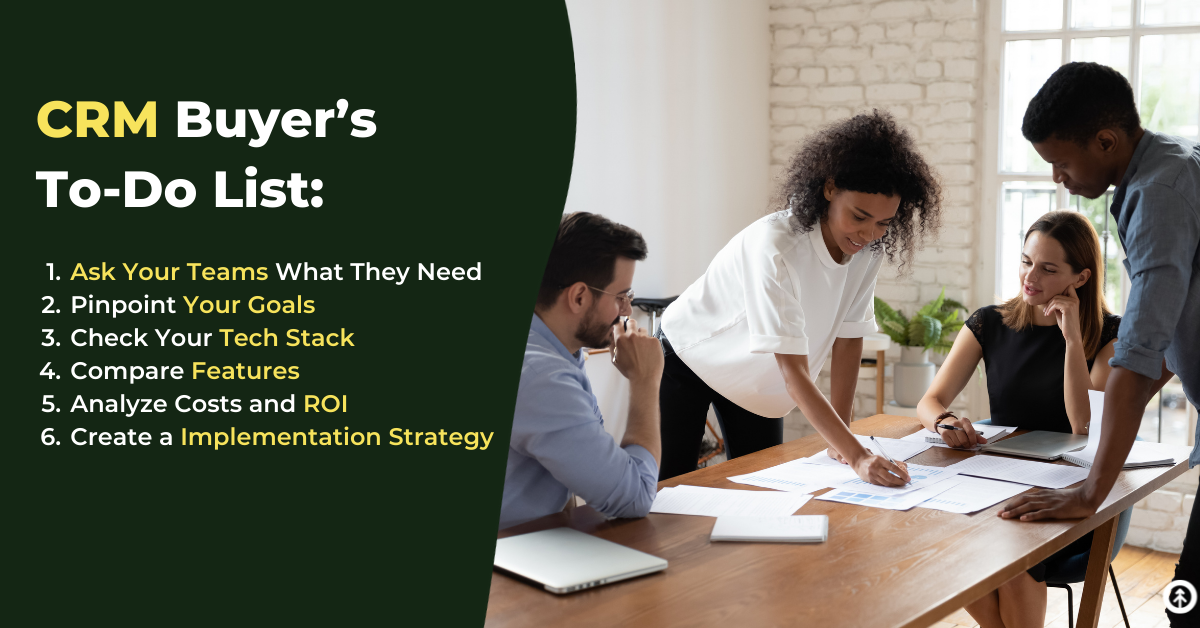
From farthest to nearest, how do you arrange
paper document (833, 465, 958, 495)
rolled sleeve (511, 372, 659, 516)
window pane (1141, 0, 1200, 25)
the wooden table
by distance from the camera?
window pane (1141, 0, 1200, 25)
paper document (833, 465, 958, 495)
rolled sleeve (511, 372, 659, 516)
the wooden table

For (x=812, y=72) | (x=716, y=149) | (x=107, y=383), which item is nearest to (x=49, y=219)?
(x=107, y=383)

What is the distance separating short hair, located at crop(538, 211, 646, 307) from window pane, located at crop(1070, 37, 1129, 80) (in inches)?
124

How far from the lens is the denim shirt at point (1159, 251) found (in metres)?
1.52

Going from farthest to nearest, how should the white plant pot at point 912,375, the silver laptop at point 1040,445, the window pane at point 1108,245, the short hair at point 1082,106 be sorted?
the white plant pot at point 912,375
the window pane at point 1108,245
the silver laptop at point 1040,445
the short hair at point 1082,106

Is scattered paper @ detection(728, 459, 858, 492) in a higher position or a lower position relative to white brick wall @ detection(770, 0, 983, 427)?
lower

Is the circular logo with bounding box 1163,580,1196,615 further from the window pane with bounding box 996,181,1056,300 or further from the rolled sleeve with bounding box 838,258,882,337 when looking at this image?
the window pane with bounding box 996,181,1056,300

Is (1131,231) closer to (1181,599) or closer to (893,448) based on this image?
(1181,599)

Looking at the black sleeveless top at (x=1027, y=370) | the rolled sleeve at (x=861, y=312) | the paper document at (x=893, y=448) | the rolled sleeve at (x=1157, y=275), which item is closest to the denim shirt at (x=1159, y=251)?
the rolled sleeve at (x=1157, y=275)

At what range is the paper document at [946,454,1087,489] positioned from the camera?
6.34ft

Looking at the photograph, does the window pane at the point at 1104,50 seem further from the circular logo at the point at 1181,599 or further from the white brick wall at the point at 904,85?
the circular logo at the point at 1181,599

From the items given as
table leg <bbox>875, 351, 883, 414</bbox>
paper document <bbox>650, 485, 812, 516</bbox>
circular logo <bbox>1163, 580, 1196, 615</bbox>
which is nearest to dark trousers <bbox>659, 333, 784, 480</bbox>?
paper document <bbox>650, 485, 812, 516</bbox>

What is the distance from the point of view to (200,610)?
1.30m

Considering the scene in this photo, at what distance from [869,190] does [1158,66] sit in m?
2.58

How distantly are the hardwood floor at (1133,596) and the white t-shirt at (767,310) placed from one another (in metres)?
0.92
